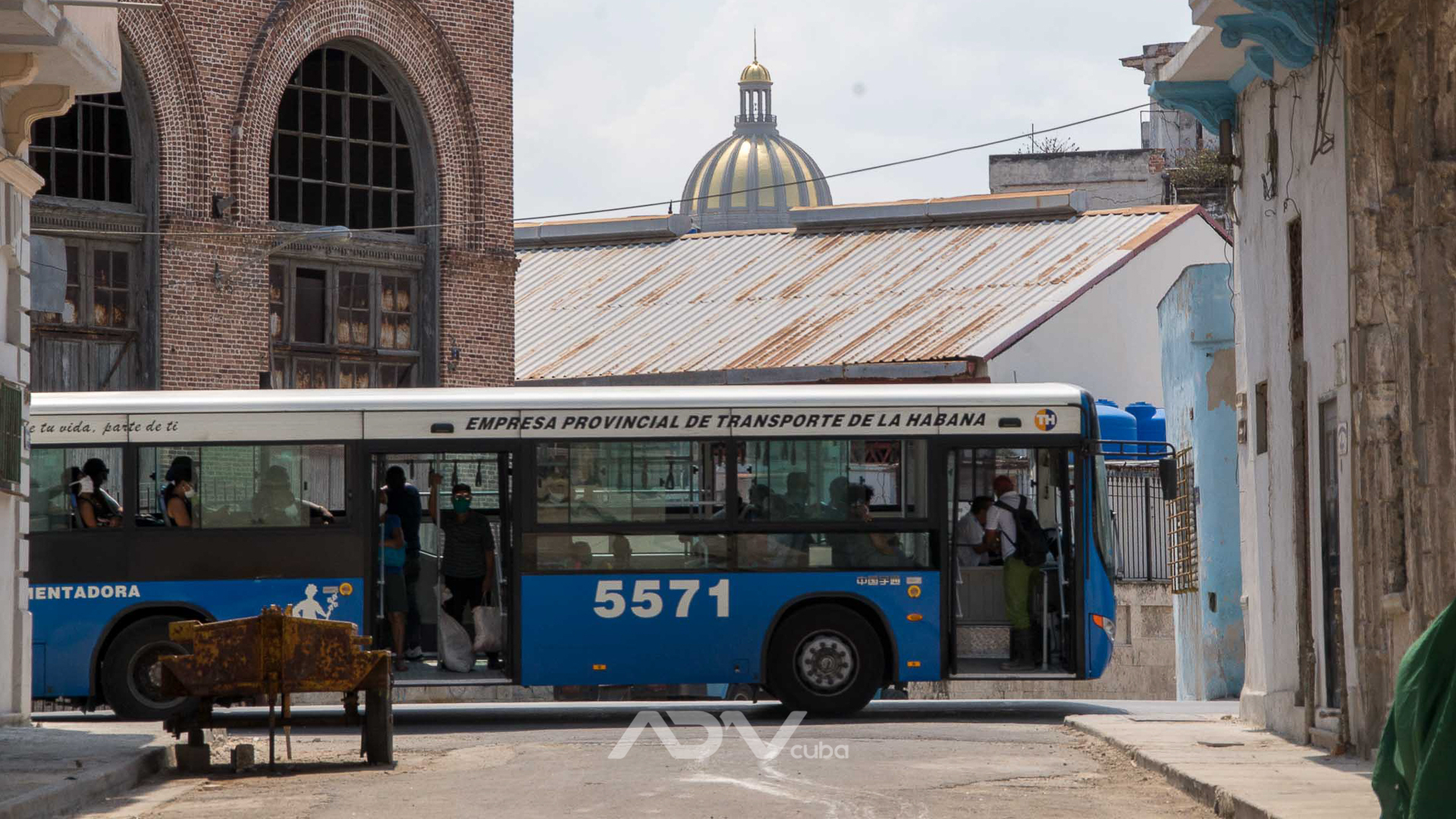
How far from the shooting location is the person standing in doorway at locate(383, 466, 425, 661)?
17.5 metres

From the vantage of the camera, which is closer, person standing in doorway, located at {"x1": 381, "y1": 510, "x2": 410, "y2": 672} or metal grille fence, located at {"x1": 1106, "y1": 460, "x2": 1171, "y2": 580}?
person standing in doorway, located at {"x1": 381, "y1": 510, "x2": 410, "y2": 672}

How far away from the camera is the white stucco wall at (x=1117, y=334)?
110ft

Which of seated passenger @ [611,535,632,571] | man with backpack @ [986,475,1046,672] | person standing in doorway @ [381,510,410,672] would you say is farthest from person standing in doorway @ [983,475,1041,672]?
person standing in doorway @ [381,510,410,672]

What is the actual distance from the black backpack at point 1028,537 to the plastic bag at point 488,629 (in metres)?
4.44

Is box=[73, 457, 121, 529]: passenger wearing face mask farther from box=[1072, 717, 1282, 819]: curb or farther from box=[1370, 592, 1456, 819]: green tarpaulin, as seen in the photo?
box=[1370, 592, 1456, 819]: green tarpaulin

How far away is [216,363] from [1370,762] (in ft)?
58.7

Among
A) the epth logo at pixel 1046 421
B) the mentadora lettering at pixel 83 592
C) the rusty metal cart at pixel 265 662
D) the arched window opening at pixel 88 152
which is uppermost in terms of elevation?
the arched window opening at pixel 88 152

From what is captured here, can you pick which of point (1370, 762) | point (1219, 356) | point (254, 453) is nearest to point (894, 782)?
point (1370, 762)

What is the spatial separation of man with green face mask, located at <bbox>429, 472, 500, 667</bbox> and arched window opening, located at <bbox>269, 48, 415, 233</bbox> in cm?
1140

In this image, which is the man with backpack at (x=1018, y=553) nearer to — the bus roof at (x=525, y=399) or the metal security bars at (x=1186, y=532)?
the bus roof at (x=525, y=399)

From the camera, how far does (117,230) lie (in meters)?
26.0

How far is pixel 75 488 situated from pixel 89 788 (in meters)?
6.35

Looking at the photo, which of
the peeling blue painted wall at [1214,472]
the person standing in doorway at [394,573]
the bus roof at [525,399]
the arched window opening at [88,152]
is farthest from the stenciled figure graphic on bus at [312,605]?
the arched window opening at [88,152]

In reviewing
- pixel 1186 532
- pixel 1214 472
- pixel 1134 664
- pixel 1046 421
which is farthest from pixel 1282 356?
pixel 1134 664
